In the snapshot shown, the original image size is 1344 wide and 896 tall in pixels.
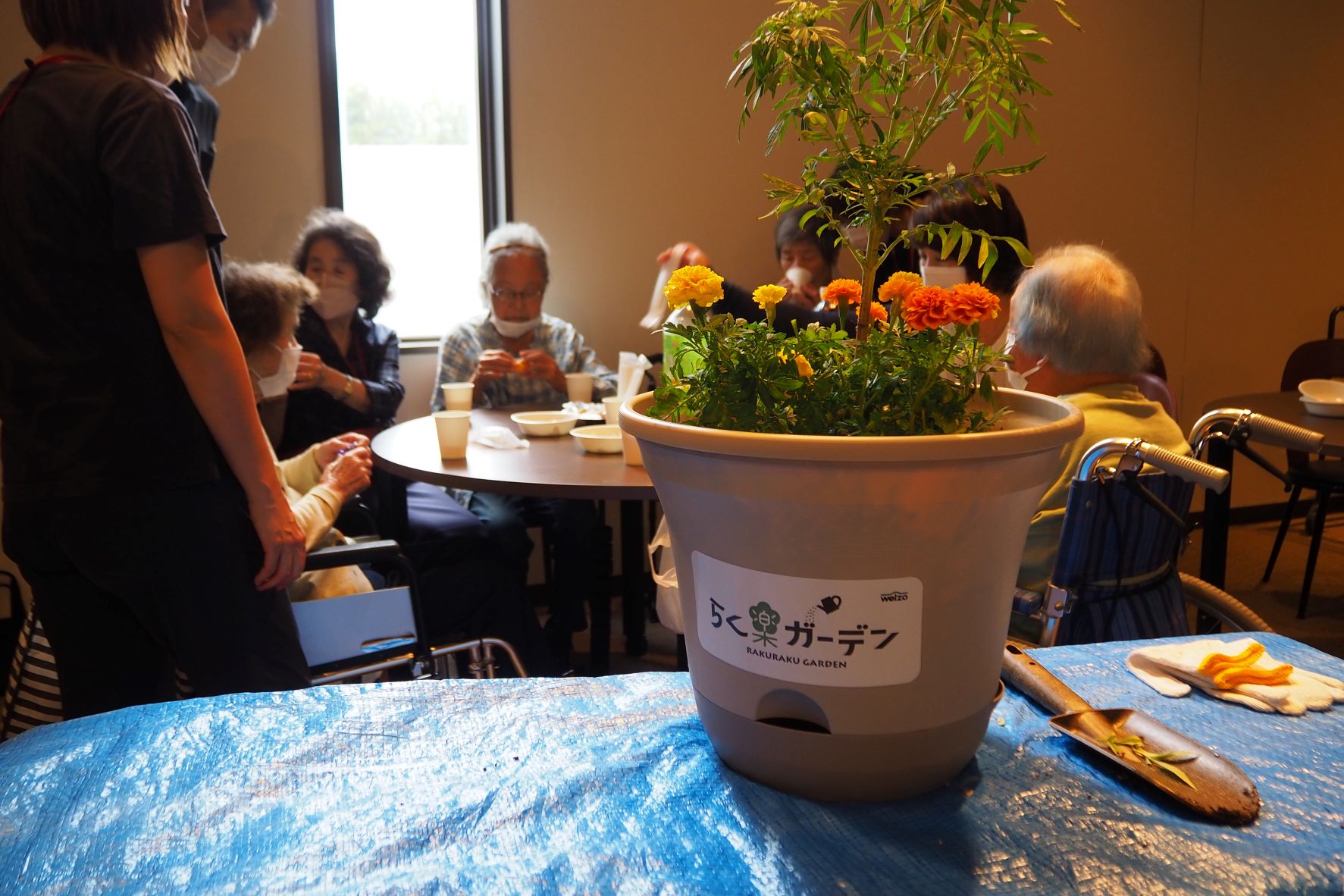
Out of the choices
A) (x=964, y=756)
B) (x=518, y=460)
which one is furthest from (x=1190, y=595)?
(x=518, y=460)

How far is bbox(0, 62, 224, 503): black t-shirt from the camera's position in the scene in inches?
48.3

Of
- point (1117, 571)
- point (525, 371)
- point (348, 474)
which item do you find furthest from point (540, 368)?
point (1117, 571)

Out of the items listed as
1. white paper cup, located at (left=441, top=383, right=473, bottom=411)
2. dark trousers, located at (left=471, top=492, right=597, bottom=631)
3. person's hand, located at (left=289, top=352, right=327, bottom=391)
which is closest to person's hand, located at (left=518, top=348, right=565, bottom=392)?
dark trousers, located at (left=471, top=492, right=597, bottom=631)

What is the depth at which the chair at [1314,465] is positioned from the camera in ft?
10.9

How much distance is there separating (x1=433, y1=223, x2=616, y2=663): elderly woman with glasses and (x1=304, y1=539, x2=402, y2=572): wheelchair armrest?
101cm

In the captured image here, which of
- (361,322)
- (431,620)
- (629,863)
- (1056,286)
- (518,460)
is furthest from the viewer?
(361,322)

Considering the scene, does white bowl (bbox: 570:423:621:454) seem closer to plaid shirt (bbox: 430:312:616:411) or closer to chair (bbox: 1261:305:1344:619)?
plaid shirt (bbox: 430:312:616:411)

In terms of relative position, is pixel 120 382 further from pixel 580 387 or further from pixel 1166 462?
pixel 580 387

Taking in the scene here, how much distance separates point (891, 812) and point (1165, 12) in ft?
15.7

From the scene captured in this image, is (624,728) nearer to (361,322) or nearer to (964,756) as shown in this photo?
(964,756)

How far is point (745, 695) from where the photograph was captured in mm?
646

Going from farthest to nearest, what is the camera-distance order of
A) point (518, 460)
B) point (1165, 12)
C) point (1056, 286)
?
point (1165, 12) → point (518, 460) → point (1056, 286)

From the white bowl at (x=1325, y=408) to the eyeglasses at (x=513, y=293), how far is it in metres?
2.31

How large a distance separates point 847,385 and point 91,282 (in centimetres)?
108
